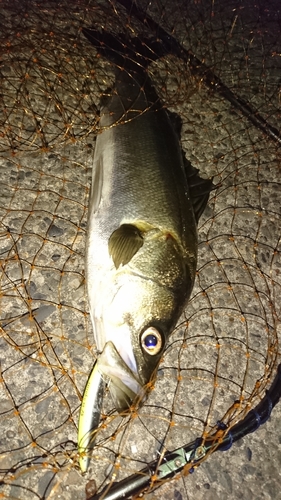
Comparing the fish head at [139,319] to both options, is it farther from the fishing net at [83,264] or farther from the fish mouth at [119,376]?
the fishing net at [83,264]

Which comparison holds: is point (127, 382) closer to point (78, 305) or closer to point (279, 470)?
point (78, 305)

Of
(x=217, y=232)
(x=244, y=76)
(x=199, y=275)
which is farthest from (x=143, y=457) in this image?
(x=244, y=76)

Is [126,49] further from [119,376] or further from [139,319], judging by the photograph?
[119,376]

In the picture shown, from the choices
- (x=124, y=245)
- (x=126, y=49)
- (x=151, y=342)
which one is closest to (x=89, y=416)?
(x=151, y=342)

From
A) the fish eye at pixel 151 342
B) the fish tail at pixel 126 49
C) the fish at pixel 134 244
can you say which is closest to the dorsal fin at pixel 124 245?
the fish at pixel 134 244

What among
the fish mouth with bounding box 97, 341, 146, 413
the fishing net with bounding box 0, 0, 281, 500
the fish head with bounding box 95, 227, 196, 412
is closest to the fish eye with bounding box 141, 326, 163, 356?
the fish head with bounding box 95, 227, 196, 412

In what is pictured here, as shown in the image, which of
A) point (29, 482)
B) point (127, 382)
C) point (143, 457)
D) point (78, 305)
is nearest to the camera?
point (127, 382)

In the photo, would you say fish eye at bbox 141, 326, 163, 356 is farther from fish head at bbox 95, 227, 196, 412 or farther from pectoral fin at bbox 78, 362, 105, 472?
pectoral fin at bbox 78, 362, 105, 472
